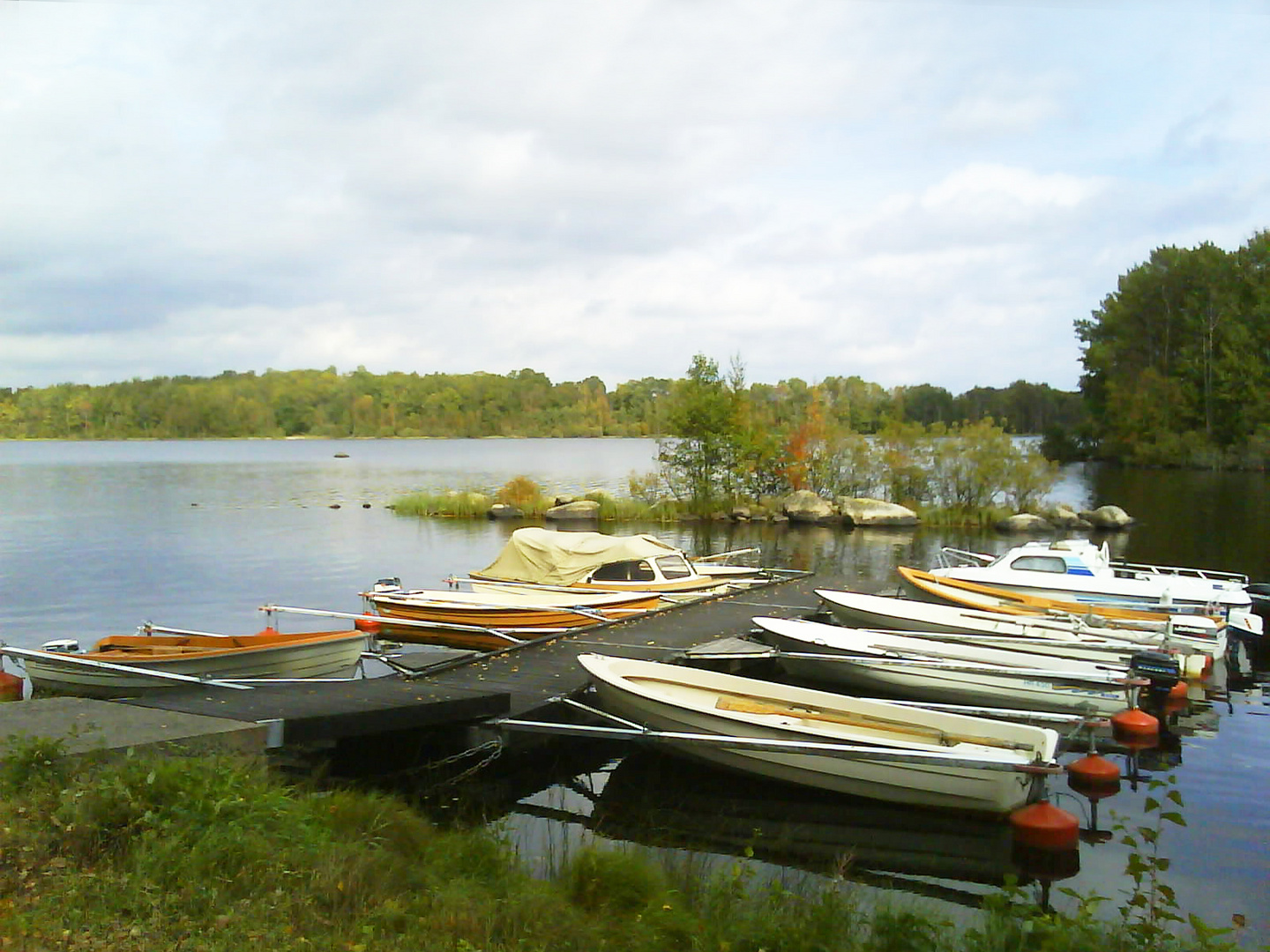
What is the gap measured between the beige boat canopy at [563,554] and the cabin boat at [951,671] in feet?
17.0

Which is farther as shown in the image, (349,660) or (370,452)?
(370,452)

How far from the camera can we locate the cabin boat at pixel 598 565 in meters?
19.8

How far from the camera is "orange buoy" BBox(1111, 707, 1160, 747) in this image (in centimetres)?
1279

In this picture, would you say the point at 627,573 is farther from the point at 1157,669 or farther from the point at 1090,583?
the point at 1157,669

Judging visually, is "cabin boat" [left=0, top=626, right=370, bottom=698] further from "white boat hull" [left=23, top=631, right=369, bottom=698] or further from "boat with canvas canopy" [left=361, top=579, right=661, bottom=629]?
"boat with canvas canopy" [left=361, top=579, right=661, bottom=629]

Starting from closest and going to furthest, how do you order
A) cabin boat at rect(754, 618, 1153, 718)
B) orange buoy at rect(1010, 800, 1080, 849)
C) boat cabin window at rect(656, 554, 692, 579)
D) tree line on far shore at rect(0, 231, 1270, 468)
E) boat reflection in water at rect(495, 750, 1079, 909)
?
boat reflection in water at rect(495, 750, 1079, 909), orange buoy at rect(1010, 800, 1080, 849), cabin boat at rect(754, 618, 1153, 718), boat cabin window at rect(656, 554, 692, 579), tree line on far shore at rect(0, 231, 1270, 468)

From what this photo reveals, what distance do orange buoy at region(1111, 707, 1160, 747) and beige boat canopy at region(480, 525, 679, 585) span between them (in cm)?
942

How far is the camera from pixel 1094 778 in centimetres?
1102

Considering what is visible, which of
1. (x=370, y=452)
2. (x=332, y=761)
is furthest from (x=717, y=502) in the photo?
(x=370, y=452)

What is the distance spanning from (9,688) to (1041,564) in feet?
62.6

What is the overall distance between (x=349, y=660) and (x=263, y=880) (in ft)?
30.5

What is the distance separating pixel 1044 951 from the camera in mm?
5605

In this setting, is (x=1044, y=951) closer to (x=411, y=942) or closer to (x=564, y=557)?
(x=411, y=942)

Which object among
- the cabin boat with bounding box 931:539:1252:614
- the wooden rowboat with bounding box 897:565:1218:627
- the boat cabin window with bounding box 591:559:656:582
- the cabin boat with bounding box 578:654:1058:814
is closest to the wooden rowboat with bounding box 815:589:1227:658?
the wooden rowboat with bounding box 897:565:1218:627
